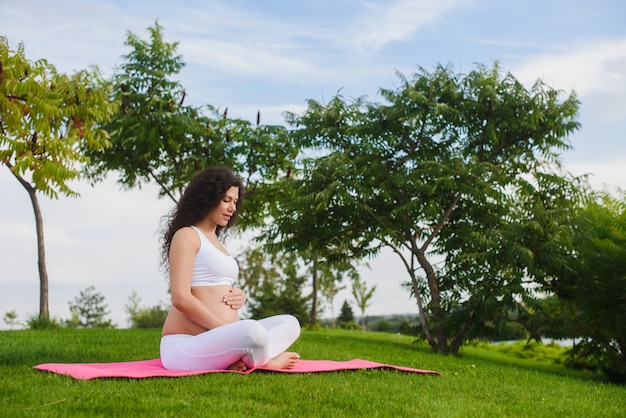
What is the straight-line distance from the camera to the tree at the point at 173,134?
16844 millimetres

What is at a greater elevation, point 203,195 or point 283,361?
point 203,195

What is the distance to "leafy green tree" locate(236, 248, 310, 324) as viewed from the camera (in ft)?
91.7

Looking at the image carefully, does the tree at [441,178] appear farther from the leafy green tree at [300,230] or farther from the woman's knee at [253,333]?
the woman's knee at [253,333]

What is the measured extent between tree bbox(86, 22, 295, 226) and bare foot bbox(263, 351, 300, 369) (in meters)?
10.3

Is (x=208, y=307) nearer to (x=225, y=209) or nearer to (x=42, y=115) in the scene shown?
(x=225, y=209)

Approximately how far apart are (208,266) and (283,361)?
123cm

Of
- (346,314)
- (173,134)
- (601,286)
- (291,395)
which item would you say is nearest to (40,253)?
(173,134)

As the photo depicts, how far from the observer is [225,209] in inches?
262

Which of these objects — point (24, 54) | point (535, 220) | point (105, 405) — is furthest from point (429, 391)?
point (24, 54)

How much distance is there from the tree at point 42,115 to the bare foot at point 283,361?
5.09 meters

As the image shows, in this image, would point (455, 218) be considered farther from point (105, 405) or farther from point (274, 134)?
point (105, 405)

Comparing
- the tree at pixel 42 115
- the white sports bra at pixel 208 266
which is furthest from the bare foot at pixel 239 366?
the tree at pixel 42 115

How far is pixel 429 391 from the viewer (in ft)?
20.3

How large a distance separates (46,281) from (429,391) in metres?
11.8
